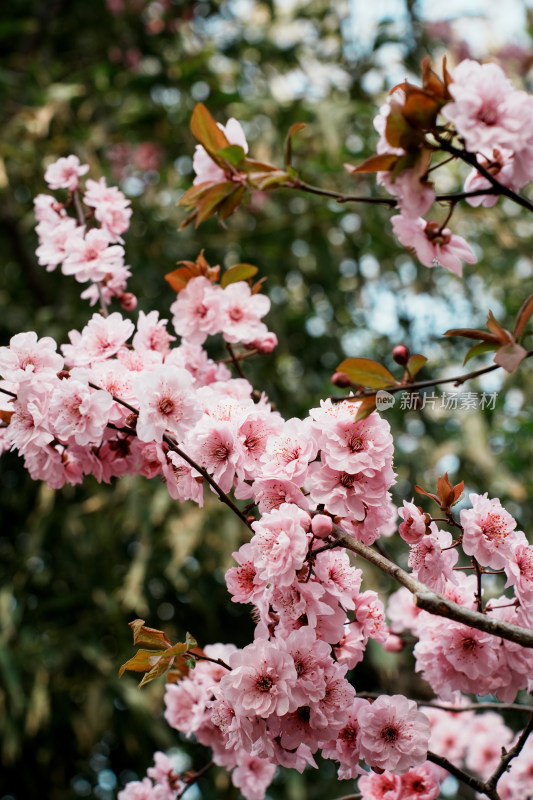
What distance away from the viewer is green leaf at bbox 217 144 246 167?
0.67 metres

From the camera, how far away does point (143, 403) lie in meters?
0.67

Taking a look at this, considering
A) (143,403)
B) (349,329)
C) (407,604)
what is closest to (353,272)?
(349,329)

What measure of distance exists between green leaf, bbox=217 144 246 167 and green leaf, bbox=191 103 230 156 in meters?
0.01

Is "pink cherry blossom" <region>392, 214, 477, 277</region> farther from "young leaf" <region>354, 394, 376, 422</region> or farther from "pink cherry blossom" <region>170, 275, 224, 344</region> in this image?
"pink cherry blossom" <region>170, 275, 224, 344</region>

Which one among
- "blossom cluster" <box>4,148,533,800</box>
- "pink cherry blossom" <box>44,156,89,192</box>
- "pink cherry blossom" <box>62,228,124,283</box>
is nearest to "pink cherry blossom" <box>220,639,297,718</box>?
"blossom cluster" <box>4,148,533,800</box>

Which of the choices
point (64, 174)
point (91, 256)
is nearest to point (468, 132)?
point (91, 256)

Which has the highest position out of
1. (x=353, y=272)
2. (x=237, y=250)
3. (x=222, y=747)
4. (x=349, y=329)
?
(x=222, y=747)

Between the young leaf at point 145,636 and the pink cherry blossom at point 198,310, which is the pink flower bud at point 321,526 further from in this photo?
the pink cherry blossom at point 198,310

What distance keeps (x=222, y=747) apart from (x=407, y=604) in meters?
0.29

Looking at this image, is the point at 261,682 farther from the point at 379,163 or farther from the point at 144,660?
the point at 379,163

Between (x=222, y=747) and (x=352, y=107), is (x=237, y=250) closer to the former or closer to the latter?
(x=352, y=107)

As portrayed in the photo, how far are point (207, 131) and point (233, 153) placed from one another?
0.04 meters

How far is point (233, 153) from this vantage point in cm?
68

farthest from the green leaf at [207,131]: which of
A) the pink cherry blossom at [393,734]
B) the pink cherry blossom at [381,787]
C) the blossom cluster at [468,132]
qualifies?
the pink cherry blossom at [381,787]
